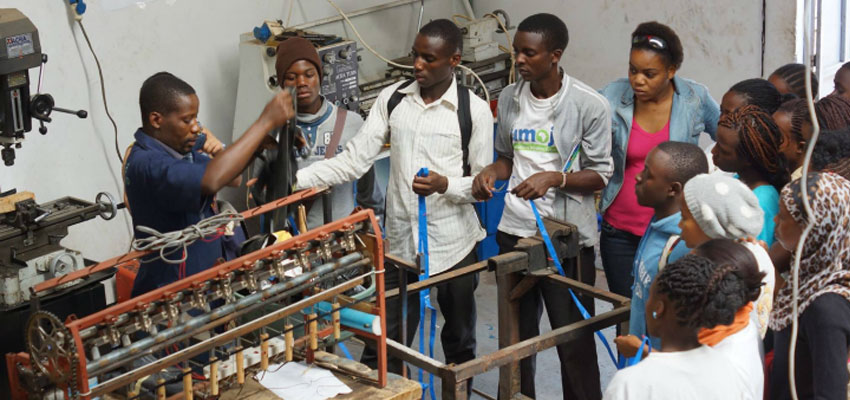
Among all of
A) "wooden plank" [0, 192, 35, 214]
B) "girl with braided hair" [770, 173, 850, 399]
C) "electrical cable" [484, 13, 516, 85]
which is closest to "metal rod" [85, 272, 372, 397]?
"girl with braided hair" [770, 173, 850, 399]

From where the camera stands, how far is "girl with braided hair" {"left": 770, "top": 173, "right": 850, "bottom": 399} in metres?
2.60

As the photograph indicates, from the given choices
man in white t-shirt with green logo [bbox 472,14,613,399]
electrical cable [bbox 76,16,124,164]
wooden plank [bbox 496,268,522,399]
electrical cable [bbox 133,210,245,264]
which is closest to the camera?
electrical cable [bbox 133,210,245,264]

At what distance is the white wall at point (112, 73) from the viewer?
4512 millimetres

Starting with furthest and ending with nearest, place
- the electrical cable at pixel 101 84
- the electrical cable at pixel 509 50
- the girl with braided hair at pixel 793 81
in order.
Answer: the electrical cable at pixel 509 50 → the electrical cable at pixel 101 84 → the girl with braided hair at pixel 793 81

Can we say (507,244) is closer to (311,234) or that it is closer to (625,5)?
(311,234)

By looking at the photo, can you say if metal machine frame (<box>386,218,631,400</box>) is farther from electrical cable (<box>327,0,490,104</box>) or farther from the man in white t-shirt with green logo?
electrical cable (<box>327,0,490,104</box>)

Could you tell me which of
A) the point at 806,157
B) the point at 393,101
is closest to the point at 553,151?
the point at 393,101

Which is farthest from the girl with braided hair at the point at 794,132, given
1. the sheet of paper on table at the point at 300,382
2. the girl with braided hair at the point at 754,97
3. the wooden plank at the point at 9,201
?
the wooden plank at the point at 9,201

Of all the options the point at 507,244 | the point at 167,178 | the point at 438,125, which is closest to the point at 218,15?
the point at 438,125

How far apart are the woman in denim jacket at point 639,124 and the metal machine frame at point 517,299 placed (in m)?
0.34

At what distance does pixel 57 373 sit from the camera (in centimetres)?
209

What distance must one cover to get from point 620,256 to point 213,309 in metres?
1.78

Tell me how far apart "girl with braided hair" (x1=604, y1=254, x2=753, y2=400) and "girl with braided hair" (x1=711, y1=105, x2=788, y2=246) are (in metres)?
0.93

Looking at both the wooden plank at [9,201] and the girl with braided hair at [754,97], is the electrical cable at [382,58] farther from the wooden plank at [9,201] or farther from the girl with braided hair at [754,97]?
the wooden plank at [9,201]
